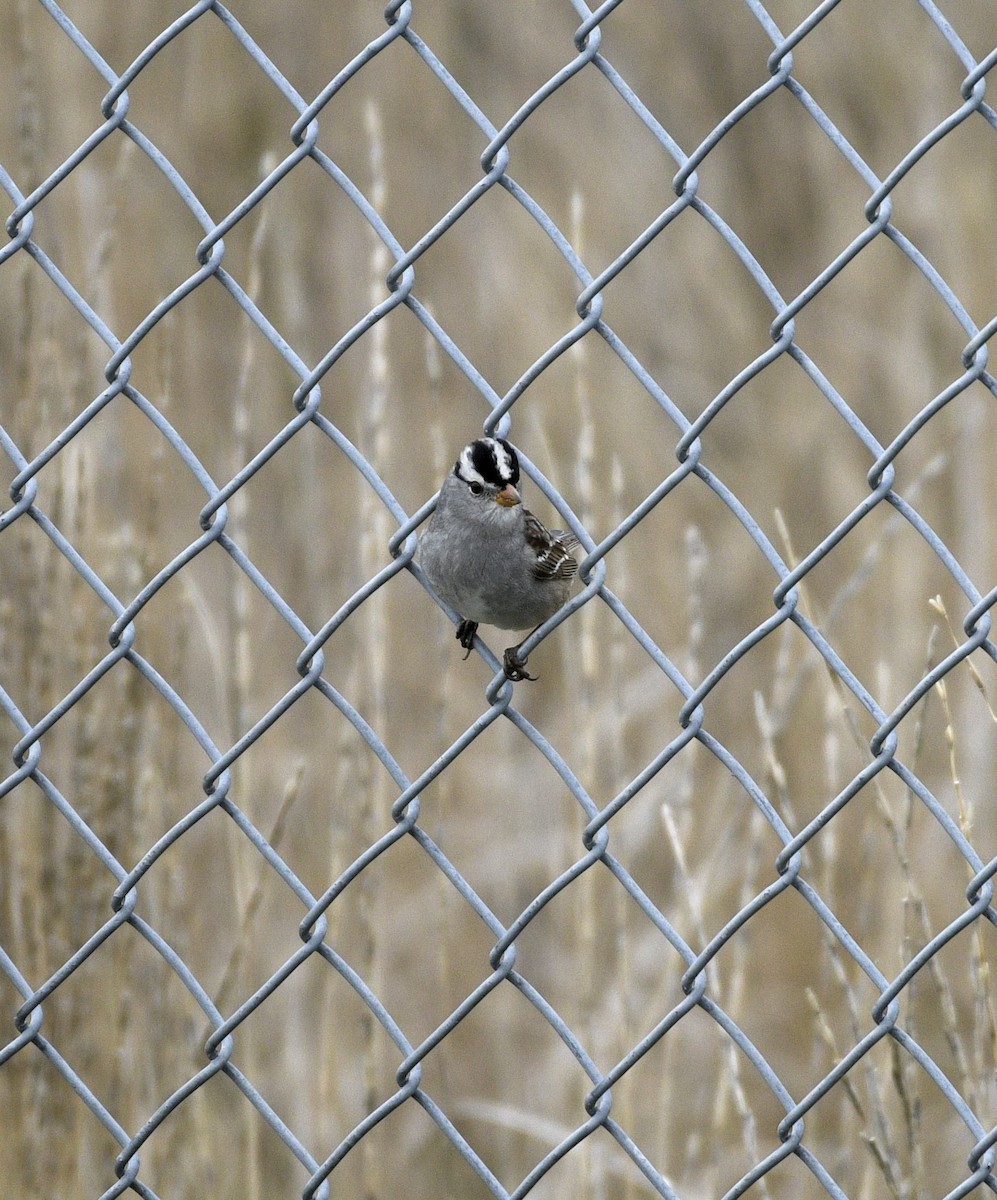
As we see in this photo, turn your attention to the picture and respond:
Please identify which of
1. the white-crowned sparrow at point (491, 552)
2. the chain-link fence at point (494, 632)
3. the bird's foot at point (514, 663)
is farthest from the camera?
the white-crowned sparrow at point (491, 552)

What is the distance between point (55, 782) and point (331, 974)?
0.65m

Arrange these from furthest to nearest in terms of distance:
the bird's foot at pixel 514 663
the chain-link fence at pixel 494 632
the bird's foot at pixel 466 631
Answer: the bird's foot at pixel 466 631
the bird's foot at pixel 514 663
the chain-link fence at pixel 494 632

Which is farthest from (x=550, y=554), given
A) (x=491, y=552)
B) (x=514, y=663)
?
(x=514, y=663)

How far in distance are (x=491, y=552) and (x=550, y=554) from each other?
0.10 meters

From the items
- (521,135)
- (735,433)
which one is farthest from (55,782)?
(521,135)

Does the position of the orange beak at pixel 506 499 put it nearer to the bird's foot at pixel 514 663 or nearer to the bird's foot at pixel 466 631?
the bird's foot at pixel 466 631

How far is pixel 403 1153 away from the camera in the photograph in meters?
3.55

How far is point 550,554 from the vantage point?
2.18m

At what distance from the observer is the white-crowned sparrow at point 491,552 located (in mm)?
2102

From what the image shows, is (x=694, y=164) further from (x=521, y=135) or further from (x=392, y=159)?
(x=392, y=159)

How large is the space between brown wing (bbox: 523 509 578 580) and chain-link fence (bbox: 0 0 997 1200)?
0.06 meters

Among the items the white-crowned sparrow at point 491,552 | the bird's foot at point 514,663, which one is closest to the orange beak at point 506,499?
the white-crowned sparrow at point 491,552

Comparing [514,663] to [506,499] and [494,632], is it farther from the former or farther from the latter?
[494,632]

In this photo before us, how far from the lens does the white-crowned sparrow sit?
2102 millimetres
